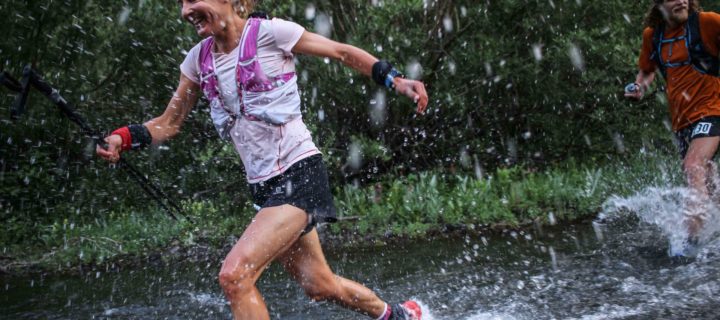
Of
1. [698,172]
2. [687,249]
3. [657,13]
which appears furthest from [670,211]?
[657,13]

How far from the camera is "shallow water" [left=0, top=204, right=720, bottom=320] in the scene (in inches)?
185

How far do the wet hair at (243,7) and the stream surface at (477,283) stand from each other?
6.46 feet

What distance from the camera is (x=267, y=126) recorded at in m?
3.74

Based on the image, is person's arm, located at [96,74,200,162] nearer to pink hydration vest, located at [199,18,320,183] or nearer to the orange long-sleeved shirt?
pink hydration vest, located at [199,18,320,183]

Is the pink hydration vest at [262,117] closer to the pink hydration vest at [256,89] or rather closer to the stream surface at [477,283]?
the pink hydration vest at [256,89]

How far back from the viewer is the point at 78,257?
7230 mm

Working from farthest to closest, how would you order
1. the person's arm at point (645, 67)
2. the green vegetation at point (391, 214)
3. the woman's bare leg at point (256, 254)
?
1. the green vegetation at point (391, 214)
2. the person's arm at point (645, 67)
3. the woman's bare leg at point (256, 254)

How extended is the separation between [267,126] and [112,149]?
770 mm

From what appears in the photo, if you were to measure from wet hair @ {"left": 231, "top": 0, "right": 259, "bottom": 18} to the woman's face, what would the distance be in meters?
0.08

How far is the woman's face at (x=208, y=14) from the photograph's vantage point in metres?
3.65

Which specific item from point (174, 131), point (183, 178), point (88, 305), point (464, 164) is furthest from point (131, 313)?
point (464, 164)

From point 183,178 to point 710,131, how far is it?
529 centimetres

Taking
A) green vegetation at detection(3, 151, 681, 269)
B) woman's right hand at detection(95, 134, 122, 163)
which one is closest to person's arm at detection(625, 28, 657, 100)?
green vegetation at detection(3, 151, 681, 269)

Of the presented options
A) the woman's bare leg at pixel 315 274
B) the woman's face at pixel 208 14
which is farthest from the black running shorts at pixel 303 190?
the woman's face at pixel 208 14
